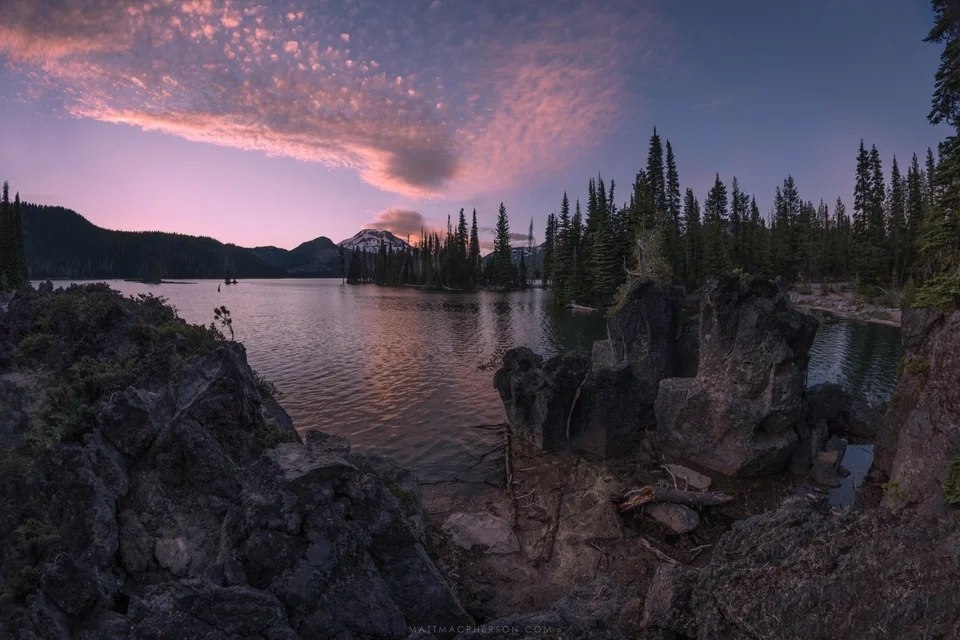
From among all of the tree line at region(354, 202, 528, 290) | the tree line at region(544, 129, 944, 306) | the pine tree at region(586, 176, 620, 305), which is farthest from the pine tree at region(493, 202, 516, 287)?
the pine tree at region(586, 176, 620, 305)

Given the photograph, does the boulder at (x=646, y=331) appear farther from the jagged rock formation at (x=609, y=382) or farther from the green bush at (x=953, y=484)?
the green bush at (x=953, y=484)

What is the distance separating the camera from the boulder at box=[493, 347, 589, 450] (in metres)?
19.6

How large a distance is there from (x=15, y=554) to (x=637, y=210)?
7309 centimetres

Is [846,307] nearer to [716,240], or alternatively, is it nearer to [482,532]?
[716,240]

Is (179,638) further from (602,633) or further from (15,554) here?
→ (602,633)

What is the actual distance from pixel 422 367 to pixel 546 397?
742 inches

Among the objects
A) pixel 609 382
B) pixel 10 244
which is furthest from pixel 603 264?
pixel 10 244

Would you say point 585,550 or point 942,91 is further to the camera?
point 942,91

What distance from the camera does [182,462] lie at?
9172mm

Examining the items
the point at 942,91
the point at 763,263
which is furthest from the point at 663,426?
the point at 763,263

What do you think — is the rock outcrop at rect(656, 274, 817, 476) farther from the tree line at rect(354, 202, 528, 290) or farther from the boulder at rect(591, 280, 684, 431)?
the tree line at rect(354, 202, 528, 290)

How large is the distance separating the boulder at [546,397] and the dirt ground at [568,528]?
992 mm

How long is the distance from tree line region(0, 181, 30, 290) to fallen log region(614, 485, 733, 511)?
96973 mm

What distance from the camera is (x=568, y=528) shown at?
45.9 ft
